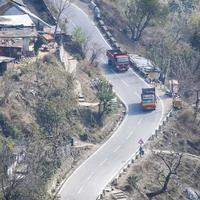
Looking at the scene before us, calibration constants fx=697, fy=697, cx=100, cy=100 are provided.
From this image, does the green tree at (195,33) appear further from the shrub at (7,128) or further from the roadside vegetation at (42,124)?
the shrub at (7,128)

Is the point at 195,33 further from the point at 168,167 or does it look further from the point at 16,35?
the point at 168,167

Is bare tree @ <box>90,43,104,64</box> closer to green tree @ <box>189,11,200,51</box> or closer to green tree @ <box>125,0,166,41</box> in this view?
green tree @ <box>125,0,166,41</box>

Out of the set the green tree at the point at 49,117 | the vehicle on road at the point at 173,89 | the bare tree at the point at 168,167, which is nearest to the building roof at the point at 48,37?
the vehicle on road at the point at 173,89

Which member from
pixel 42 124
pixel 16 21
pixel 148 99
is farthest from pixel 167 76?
pixel 42 124

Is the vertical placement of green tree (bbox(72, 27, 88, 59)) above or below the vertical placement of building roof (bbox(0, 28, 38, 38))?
below

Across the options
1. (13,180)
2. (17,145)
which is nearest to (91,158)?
(17,145)

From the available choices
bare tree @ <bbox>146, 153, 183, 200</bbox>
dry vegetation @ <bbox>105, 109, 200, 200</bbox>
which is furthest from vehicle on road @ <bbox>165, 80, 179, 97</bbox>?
bare tree @ <bbox>146, 153, 183, 200</bbox>
